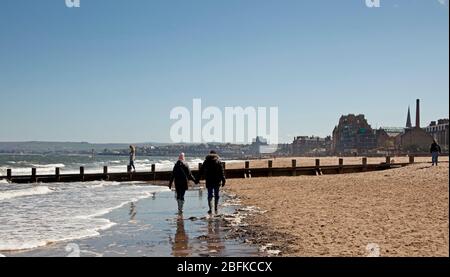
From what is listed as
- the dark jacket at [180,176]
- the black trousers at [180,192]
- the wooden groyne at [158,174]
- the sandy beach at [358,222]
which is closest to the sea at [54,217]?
the black trousers at [180,192]

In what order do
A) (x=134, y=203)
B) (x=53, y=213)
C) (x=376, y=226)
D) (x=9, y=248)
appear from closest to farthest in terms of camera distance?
(x=9, y=248), (x=376, y=226), (x=53, y=213), (x=134, y=203)

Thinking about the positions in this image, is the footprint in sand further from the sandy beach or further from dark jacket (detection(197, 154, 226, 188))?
dark jacket (detection(197, 154, 226, 188))

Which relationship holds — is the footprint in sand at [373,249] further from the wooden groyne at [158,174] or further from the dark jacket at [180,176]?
the wooden groyne at [158,174]

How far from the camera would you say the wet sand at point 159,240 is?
29.5 feet

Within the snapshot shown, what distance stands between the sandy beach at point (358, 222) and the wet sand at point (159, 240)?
0.81 m

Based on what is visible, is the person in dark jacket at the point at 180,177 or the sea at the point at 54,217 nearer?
the sea at the point at 54,217

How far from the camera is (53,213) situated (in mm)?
15664

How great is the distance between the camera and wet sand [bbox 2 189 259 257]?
29.5 feet

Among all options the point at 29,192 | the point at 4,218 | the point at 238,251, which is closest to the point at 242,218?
the point at 238,251

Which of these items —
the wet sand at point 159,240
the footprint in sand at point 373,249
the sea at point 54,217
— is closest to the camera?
the footprint in sand at point 373,249

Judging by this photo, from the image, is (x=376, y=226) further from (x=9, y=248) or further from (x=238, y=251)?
(x=9, y=248)

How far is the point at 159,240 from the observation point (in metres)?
10.3

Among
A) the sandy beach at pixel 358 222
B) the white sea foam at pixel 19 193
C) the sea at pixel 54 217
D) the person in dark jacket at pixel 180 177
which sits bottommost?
the white sea foam at pixel 19 193
